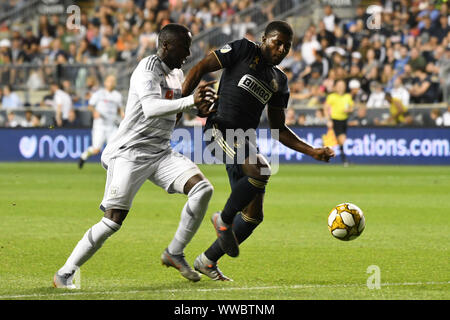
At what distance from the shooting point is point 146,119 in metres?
7.07

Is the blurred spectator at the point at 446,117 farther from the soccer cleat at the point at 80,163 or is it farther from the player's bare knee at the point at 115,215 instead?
the player's bare knee at the point at 115,215

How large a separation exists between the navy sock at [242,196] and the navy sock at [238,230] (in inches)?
13.3

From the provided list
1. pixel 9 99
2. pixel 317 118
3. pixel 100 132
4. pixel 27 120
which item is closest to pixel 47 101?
pixel 27 120

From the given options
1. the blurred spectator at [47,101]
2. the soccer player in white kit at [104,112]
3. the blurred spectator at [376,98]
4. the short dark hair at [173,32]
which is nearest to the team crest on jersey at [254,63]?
the short dark hair at [173,32]

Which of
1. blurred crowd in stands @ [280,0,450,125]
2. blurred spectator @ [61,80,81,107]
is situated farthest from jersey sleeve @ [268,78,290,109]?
blurred spectator @ [61,80,81,107]

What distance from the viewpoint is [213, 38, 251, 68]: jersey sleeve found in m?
7.46

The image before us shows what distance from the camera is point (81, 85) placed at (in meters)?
26.3

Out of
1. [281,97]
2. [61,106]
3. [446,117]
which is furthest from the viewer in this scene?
[61,106]

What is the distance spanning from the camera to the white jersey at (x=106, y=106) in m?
21.8

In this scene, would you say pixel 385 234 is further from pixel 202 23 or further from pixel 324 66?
pixel 202 23

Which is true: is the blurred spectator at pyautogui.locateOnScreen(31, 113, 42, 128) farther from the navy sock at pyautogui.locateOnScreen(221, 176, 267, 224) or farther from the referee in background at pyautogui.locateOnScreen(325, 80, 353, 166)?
the navy sock at pyautogui.locateOnScreen(221, 176, 267, 224)

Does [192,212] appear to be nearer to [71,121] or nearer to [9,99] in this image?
[71,121]

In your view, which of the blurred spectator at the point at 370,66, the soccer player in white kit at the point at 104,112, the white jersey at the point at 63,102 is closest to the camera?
the soccer player in white kit at the point at 104,112

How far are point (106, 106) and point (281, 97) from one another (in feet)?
47.7
